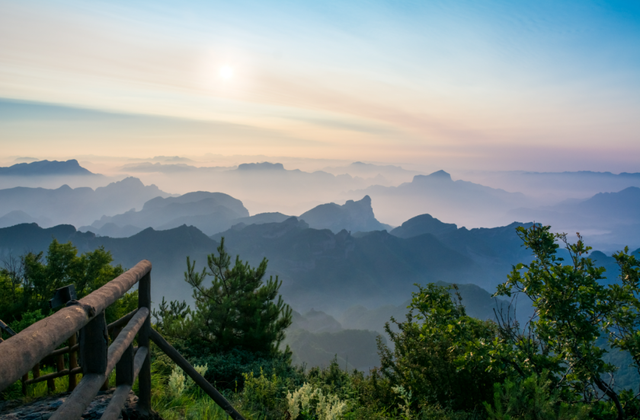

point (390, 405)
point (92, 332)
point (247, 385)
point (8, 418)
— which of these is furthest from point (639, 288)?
point (8, 418)

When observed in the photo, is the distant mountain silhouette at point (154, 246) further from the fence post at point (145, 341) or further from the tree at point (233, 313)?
the fence post at point (145, 341)

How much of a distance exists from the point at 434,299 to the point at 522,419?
406 cm

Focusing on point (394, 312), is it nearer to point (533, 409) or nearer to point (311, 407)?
point (311, 407)

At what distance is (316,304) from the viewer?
198m

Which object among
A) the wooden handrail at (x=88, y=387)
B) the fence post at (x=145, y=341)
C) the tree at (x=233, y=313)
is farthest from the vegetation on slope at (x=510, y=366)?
the tree at (x=233, y=313)

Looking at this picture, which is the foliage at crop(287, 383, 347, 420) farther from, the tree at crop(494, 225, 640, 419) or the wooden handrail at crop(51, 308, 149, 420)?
the wooden handrail at crop(51, 308, 149, 420)

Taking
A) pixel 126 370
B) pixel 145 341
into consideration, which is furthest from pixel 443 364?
pixel 126 370

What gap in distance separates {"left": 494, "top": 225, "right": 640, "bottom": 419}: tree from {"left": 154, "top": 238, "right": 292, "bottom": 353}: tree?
7.54 m

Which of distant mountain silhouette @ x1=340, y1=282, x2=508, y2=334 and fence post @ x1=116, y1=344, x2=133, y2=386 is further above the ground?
fence post @ x1=116, y1=344, x2=133, y2=386

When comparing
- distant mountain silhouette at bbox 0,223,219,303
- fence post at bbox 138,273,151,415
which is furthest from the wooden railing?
distant mountain silhouette at bbox 0,223,219,303

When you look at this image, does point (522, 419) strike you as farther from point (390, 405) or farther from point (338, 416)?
point (390, 405)

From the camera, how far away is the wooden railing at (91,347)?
111 cm

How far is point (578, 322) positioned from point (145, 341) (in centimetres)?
543

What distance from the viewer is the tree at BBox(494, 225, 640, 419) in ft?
15.4
